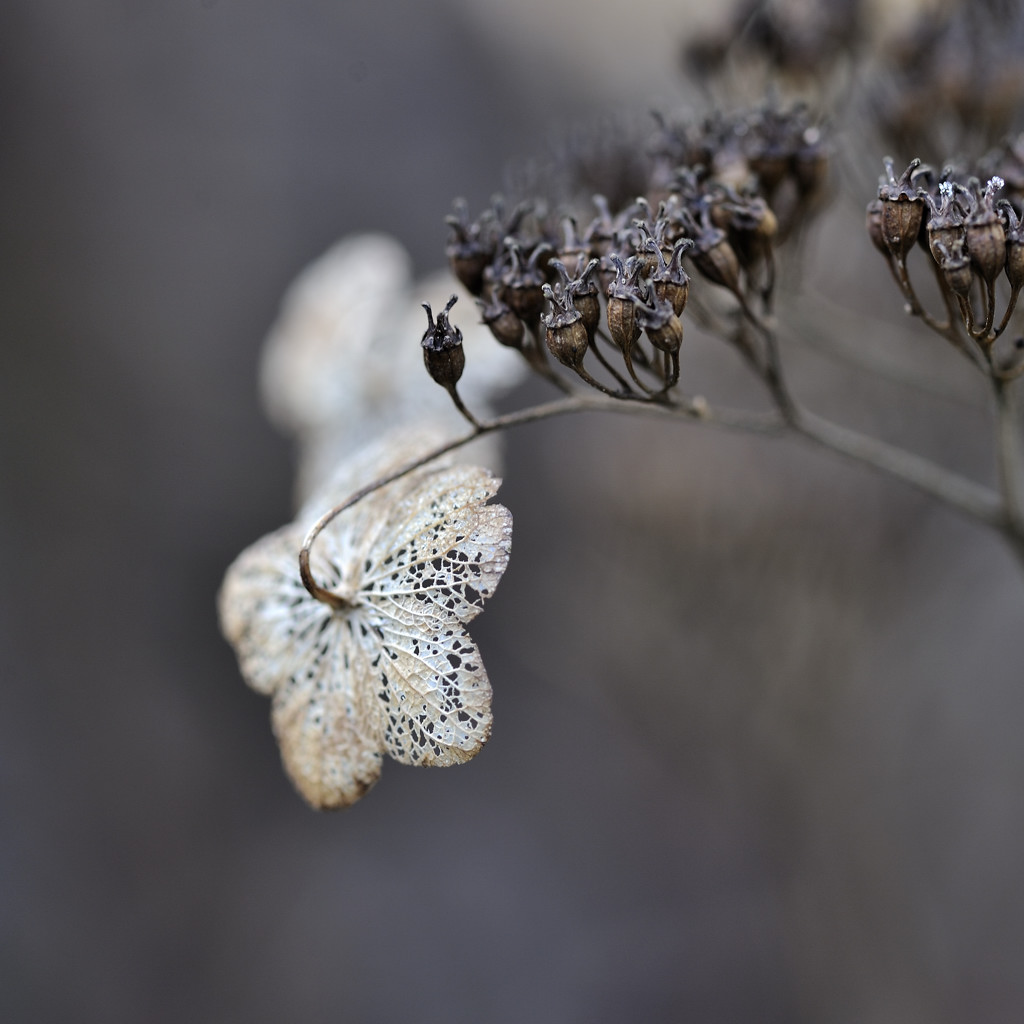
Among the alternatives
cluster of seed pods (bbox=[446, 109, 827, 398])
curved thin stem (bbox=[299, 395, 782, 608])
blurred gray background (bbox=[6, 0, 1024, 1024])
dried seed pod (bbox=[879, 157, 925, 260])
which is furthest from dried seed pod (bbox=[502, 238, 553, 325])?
blurred gray background (bbox=[6, 0, 1024, 1024])

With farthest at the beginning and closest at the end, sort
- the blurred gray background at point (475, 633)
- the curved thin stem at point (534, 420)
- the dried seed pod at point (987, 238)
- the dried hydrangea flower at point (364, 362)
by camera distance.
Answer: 1. the blurred gray background at point (475, 633)
2. the dried hydrangea flower at point (364, 362)
3. the curved thin stem at point (534, 420)
4. the dried seed pod at point (987, 238)

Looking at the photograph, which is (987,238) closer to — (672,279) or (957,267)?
(957,267)

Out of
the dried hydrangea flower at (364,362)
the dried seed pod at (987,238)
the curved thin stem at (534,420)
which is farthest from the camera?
the dried hydrangea flower at (364,362)

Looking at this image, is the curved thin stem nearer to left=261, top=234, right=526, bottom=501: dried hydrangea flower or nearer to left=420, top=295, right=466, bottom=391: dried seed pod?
left=420, top=295, right=466, bottom=391: dried seed pod

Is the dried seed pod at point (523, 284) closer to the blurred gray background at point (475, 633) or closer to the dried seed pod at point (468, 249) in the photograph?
the dried seed pod at point (468, 249)

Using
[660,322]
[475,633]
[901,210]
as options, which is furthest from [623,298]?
[475,633]

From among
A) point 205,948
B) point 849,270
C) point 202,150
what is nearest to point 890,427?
point 849,270

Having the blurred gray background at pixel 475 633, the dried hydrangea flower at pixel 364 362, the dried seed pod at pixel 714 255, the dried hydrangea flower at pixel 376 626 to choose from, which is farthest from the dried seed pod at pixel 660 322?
the blurred gray background at pixel 475 633
